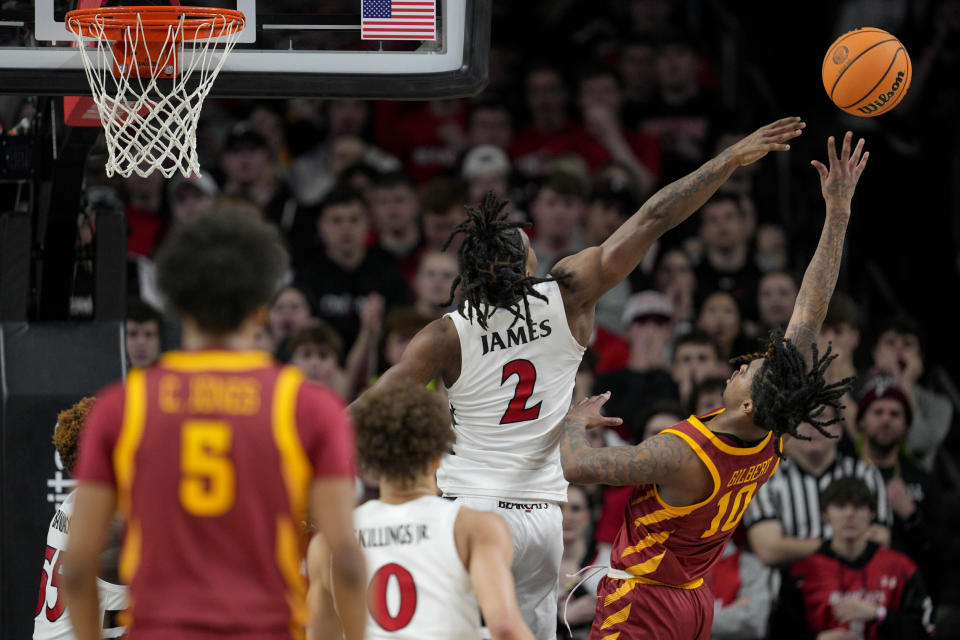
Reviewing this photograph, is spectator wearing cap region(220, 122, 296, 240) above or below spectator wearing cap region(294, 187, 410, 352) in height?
above

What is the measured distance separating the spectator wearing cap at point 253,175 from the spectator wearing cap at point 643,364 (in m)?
2.68

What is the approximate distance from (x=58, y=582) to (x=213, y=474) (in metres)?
2.33

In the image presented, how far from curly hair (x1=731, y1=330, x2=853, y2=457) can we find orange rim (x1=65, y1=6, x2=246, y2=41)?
2.69 meters

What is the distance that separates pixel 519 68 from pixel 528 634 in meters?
8.75

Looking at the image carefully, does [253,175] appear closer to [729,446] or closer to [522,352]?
[522,352]

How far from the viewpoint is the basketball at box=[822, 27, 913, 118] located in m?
5.62

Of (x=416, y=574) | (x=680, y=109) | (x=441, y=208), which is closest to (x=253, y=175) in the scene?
(x=441, y=208)

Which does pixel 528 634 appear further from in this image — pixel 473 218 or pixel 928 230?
pixel 928 230

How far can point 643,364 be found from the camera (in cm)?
866

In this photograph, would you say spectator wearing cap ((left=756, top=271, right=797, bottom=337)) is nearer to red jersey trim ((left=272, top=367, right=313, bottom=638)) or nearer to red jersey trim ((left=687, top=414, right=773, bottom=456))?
red jersey trim ((left=687, top=414, right=773, bottom=456))

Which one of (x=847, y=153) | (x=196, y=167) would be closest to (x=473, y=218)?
(x=196, y=167)

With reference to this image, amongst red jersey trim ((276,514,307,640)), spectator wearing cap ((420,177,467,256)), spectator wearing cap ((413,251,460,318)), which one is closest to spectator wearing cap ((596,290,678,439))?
spectator wearing cap ((413,251,460,318))

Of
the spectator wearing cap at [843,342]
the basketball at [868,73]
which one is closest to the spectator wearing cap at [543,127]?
the spectator wearing cap at [843,342]

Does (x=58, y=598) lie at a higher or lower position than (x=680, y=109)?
lower
